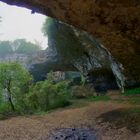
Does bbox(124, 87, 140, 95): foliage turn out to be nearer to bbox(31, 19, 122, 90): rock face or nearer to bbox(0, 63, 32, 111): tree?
bbox(31, 19, 122, 90): rock face

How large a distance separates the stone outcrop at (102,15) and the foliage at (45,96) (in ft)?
Answer: 37.3

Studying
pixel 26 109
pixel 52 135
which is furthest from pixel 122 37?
pixel 26 109

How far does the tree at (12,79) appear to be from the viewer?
67.7 feet

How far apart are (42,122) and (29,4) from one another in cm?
840

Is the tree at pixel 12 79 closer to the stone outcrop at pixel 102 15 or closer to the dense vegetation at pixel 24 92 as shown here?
the dense vegetation at pixel 24 92

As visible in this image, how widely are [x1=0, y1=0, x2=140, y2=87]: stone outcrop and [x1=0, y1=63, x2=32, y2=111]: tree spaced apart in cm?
1215

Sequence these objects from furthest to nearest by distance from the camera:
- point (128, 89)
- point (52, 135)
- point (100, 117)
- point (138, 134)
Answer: point (128, 89) < point (100, 117) < point (52, 135) < point (138, 134)

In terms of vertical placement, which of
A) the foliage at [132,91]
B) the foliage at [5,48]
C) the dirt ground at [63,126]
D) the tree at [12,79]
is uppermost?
the foliage at [5,48]

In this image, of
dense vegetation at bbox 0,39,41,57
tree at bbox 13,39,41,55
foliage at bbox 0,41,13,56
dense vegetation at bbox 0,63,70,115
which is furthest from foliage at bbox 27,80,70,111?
foliage at bbox 0,41,13,56

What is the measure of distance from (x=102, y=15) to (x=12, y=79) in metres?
13.9

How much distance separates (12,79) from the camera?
21.0 metres

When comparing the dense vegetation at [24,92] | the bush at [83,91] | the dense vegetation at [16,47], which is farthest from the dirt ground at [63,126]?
the dense vegetation at [16,47]

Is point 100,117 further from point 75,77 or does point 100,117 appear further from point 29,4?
point 75,77

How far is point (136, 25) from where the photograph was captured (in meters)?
8.69
